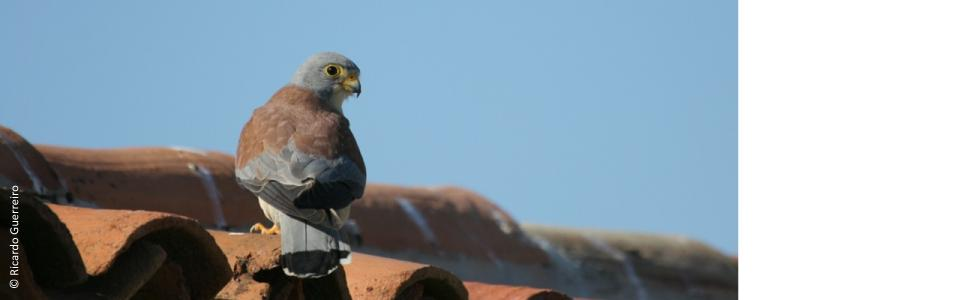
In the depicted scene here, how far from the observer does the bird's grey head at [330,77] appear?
4.69 metres

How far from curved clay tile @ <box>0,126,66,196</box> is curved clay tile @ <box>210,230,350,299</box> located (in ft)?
5.11

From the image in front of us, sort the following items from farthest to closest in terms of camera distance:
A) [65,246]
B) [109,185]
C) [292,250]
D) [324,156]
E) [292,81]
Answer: [109,185]
[292,81]
[324,156]
[292,250]
[65,246]

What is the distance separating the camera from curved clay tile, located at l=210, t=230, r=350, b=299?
171 inches

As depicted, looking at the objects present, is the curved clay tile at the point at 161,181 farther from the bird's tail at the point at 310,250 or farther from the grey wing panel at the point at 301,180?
the bird's tail at the point at 310,250

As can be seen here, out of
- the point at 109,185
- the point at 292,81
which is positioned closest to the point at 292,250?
the point at 292,81

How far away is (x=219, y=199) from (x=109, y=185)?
2.23 ft

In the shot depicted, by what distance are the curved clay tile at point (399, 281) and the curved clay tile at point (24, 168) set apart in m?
1.49

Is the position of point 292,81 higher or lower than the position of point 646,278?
higher

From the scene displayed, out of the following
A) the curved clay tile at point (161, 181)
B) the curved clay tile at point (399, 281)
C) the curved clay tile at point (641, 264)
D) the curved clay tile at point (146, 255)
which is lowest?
the curved clay tile at point (641, 264)

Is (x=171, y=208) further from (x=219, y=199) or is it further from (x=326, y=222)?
(x=326, y=222)

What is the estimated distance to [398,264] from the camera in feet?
16.4

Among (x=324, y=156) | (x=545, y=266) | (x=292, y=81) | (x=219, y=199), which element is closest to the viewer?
(x=324, y=156)

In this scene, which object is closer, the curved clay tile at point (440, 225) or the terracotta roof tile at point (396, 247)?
the terracotta roof tile at point (396, 247)

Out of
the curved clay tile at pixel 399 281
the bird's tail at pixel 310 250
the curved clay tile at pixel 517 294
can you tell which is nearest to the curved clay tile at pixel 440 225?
the curved clay tile at pixel 517 294
